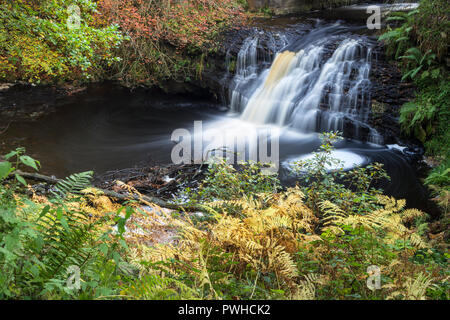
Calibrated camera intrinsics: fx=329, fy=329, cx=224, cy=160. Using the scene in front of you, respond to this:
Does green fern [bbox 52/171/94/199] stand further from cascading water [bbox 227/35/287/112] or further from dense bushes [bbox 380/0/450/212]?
cascading water [bbox 227/35/287/112]

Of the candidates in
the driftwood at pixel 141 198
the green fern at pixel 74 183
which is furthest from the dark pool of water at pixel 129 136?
the green fern at pixel 74 183

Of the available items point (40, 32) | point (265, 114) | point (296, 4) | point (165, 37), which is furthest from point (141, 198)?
point (296, 4)

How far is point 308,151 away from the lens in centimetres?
936

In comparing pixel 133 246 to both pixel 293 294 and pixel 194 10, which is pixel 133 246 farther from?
pixel 194 10

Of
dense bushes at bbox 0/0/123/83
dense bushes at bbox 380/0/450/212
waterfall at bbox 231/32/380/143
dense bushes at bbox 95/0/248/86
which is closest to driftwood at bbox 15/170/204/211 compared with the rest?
dense bushes at bbox 0/0/123/83

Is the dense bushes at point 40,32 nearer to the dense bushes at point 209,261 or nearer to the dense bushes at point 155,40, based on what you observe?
the dense bushes at point 209,261

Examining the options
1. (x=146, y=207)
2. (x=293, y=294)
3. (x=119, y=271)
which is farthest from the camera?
(x=146, y=207)

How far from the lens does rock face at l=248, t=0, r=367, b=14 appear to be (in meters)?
16.8

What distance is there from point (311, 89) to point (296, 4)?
8.52 m

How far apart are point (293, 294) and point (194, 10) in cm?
1411

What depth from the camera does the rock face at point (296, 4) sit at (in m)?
16.8

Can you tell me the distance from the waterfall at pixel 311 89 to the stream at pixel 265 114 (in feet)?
Result: 0.10

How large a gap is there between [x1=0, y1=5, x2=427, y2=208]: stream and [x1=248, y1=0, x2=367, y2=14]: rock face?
254 cm
